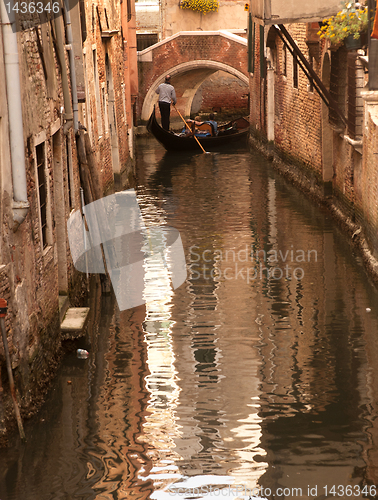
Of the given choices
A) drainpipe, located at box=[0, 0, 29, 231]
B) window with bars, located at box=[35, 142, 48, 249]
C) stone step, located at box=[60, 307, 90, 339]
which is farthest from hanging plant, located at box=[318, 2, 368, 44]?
drainpipe, located at box=[0, 0, 29, 231]

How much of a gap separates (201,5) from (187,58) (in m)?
5.08

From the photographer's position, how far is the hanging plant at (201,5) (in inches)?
949

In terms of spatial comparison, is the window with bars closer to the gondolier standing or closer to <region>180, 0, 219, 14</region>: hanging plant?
the gondolier standing

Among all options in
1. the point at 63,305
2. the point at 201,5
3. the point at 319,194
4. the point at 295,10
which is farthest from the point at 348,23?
the point at 201,5

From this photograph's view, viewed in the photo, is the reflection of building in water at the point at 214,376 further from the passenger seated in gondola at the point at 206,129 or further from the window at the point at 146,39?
the window at the point at 146,39

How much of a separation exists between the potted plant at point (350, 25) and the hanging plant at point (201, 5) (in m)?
16.9

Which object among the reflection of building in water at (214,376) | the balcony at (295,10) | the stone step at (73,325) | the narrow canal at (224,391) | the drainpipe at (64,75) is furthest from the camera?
the balcony at (295,10)

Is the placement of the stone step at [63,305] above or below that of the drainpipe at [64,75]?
below

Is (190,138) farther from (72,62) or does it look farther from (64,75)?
(64,75)

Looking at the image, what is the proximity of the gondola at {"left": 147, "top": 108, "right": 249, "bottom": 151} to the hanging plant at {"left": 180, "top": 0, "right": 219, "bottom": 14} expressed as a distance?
708 centimetres

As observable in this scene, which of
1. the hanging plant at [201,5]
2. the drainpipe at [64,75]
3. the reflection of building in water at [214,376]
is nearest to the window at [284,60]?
the reflection of building in water at [214,376]

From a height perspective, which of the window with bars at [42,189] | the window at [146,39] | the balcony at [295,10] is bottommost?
the window with bars at [42,189]

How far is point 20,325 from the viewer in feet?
14.1

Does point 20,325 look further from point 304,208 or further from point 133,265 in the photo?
point 304,208
